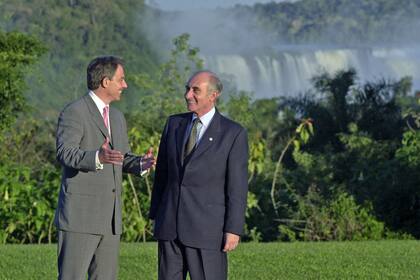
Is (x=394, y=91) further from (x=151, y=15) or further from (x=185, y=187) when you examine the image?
(x=151, y=15)

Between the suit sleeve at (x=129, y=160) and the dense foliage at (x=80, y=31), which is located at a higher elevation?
the dense foliage at (x=80, y=31)

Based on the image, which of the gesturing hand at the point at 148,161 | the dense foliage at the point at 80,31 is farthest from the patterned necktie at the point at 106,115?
the dense foliage at the point at 80,31

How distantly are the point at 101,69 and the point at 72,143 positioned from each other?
0.41 meters

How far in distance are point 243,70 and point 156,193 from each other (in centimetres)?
4274

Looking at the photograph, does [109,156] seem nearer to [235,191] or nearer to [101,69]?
[101,69]

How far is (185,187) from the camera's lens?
565 centimetres

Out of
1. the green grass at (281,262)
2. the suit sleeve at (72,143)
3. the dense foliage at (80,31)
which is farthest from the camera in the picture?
the dense foliage at (80,31)

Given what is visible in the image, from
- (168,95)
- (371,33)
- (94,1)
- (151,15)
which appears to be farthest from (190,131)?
(371,33)

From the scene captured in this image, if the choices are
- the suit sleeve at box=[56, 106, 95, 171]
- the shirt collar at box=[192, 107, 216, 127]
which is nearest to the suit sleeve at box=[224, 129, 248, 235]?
the shirt collar at box=[192, 107, 216, 127]

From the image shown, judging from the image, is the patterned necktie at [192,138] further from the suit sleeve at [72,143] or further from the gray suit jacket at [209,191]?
the suit sleeve at [72,143]

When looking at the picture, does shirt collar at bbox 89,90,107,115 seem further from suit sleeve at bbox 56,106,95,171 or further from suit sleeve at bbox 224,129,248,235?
suit sleeve at bbox 224,129,248,235

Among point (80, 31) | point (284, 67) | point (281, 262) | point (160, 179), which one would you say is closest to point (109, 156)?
point (160, 179)

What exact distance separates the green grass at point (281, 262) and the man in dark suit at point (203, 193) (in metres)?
3.20

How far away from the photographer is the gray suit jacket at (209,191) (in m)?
5.63
